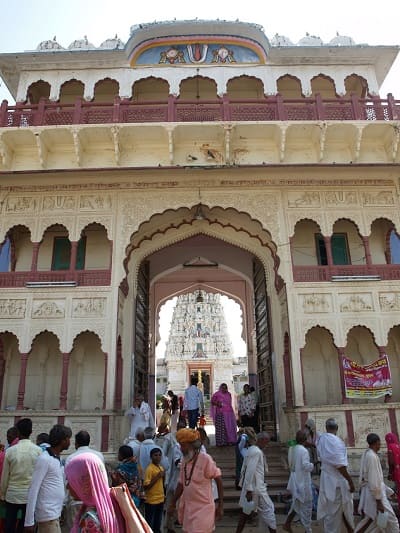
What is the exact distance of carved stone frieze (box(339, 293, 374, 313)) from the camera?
9227mm

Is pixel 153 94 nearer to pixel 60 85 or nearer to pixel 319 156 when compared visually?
pixel 60 85

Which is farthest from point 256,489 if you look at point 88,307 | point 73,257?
point 73,257

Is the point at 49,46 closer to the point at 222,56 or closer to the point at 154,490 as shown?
the point at 222,56

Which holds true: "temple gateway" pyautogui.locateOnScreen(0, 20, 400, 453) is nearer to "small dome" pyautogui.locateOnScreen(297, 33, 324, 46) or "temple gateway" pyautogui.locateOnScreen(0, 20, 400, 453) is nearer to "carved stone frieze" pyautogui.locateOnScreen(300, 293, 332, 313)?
"carved stone frieze" pyautogui.locateOnScreen(300, 293, 332, 313)

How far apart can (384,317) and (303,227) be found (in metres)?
2.80

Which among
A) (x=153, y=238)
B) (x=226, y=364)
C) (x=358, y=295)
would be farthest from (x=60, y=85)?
(x=226, y=364)

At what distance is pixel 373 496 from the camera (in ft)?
15.9

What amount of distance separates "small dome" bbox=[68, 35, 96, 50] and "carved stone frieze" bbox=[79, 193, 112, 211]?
173 inches

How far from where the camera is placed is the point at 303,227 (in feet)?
35.1

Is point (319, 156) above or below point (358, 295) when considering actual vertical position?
above

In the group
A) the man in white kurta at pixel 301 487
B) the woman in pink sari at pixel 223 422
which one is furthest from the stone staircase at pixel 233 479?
the man in white kurta at pixel 301 487

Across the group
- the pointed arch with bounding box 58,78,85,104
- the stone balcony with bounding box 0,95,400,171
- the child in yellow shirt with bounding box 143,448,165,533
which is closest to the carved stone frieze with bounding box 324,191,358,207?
the stone balcony with bounding box 0,95,400,171

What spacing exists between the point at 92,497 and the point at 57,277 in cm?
749

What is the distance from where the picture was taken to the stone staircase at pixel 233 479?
6.64 m
